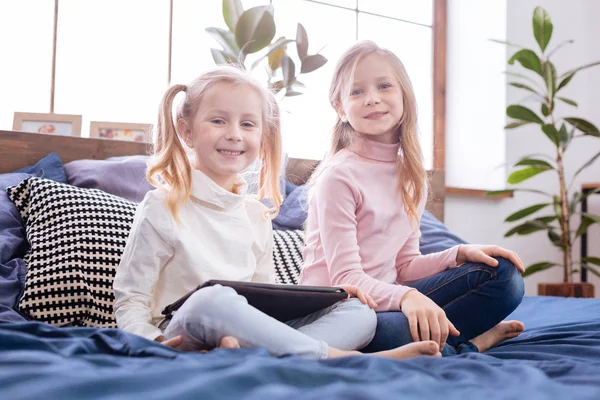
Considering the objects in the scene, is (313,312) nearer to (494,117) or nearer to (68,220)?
(68,220)

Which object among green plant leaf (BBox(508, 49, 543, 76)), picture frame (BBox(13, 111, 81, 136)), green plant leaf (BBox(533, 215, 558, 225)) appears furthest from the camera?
green plant leaf (BBox(533, 215, 558, 225))

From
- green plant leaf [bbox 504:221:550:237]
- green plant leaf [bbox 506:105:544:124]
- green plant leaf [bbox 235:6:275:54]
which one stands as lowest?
green plant leaf [bbox 504:221:550:237]

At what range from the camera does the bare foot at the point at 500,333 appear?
1237 mm

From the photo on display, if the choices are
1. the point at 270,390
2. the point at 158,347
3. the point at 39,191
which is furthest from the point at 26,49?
the point at 270,390

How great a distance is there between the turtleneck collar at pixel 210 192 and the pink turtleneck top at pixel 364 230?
17 centimetres

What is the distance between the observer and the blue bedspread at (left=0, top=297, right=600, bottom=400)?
580 millimetres

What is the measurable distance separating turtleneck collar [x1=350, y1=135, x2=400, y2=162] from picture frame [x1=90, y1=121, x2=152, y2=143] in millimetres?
946

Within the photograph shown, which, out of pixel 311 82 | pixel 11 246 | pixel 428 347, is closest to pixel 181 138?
pixel 11 246

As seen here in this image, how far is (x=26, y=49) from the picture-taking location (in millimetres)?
2279

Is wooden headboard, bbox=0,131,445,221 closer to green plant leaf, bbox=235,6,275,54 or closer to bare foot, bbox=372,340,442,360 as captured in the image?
green plant leaf, bbox=235,6,275,54

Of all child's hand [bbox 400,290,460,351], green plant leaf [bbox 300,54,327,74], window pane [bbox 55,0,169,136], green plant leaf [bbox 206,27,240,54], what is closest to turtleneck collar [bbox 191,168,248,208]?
child's hand [bbox 400,290,460,351]

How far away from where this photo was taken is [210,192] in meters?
1.22

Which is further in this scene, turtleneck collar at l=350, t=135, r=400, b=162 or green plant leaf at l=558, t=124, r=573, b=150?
green plant leaf at l=558, t=124, r=573, b=150

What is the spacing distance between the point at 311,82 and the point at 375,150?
1.57 m
